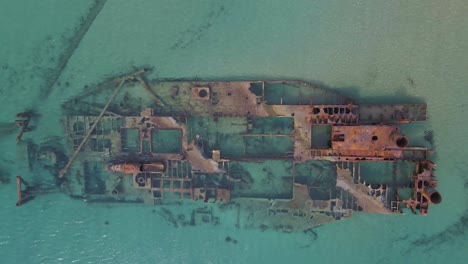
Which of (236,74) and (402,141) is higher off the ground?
(236,74)

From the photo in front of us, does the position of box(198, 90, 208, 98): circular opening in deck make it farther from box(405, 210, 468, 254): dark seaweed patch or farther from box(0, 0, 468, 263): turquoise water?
box(405, 210, 468, 254): dark seaweed patch

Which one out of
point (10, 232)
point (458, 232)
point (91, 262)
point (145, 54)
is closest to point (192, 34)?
point (145, 54)

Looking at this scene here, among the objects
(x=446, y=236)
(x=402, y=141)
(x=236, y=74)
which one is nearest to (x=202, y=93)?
(x=236, y=74)

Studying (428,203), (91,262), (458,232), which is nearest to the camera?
(428,203)

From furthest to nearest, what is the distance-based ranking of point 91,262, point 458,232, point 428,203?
point 91,262
point 458,232
point 428,203

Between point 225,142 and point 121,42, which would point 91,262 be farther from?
point 121,42

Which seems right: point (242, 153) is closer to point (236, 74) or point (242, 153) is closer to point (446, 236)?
point (236, 74)

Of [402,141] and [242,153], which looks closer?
[402,141]
